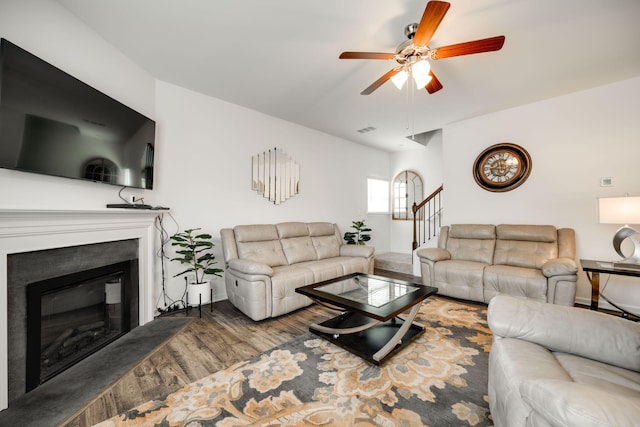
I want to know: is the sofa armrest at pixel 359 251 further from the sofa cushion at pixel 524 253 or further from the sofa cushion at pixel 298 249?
the sofa cushion at pixel 524 253

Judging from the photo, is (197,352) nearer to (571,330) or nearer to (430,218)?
(571,330)

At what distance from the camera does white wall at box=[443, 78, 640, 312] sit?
300 centimetres

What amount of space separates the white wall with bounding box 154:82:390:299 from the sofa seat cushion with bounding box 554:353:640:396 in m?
3.37

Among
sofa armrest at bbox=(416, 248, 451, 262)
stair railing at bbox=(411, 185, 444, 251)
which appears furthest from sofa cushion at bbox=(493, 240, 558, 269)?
stair railing at bbox=(411, 185, 444, 251)

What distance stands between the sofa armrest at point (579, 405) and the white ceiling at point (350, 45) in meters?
2.31

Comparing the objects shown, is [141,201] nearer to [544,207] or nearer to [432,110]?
[432,110]

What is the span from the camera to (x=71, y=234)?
74.4 inches

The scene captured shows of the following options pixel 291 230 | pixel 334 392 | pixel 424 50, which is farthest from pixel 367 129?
pixel 334 392

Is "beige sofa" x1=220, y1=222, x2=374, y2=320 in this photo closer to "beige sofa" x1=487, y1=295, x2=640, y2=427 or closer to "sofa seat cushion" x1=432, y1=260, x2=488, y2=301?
"sofa seat cushion" x1=432, y1=260, x2=488, y2=301

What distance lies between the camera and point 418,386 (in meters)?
1.63

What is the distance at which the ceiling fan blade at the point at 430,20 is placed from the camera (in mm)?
1438

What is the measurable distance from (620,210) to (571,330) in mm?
2183

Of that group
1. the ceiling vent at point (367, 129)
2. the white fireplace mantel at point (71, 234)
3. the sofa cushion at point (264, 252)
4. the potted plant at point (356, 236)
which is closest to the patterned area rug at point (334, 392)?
the white fireplace mantel at point (71, 234)

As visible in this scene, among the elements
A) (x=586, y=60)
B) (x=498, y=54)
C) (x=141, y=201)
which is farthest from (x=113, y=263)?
(x=586, y=60)
